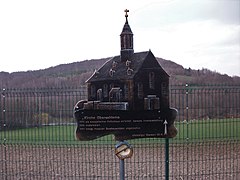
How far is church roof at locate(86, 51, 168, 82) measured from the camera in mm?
6031

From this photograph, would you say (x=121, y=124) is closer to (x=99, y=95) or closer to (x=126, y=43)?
(x=99, y=95)

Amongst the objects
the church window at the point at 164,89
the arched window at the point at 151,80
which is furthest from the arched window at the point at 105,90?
the church window at the point at 164,89

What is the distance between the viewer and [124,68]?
6.16 meters

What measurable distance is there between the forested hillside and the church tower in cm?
318

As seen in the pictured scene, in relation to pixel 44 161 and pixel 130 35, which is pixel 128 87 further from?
pixel 44 161

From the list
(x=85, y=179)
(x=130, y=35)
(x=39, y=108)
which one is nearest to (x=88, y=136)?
(x=130, y=35)

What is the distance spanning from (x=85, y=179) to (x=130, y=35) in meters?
4.05

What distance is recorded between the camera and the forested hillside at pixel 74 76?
381 inches

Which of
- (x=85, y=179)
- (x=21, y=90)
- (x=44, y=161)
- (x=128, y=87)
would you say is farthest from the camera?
(x=44, y=161)

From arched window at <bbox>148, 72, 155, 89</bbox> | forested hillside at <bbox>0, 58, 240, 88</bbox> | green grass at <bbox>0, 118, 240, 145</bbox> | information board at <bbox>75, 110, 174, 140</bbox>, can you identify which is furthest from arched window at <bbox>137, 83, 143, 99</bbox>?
forested hillside at <bbox>0, 58, 240, 88</bbox>

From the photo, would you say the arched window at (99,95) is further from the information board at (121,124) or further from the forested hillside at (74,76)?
the forested hillside at (74,76)

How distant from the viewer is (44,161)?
10266 mm

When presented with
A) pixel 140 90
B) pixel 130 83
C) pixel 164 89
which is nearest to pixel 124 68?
pixel 130 83

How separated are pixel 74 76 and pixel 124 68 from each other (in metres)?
3.68
